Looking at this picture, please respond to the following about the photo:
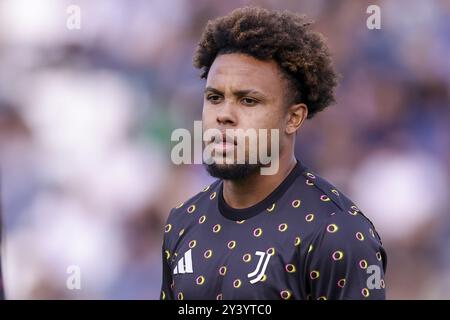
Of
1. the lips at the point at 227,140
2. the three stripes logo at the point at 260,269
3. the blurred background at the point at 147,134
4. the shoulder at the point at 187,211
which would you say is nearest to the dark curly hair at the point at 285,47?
the lips at the point at 227,140

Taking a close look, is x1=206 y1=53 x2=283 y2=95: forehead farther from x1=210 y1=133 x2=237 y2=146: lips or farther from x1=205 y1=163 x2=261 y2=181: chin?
x1=205 y1=163 x2=261 y2=181: chin

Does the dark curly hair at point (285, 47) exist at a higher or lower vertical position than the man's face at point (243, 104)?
higher

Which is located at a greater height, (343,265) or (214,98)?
(214,98)

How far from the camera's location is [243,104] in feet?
10.6

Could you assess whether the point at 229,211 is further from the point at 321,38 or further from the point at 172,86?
the point at 172,86

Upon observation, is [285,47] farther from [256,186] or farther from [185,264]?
[185,264]

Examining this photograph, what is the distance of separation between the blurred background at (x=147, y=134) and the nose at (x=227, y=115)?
2.84 metres

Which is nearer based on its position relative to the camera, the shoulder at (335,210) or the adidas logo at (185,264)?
the shoulder at (335,210)

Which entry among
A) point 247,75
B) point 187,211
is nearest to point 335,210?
point 247,75

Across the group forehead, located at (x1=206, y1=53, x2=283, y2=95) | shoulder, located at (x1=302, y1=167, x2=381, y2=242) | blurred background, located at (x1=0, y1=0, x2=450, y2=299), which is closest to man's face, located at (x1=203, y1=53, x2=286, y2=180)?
forehead, located at (x1=206, y1=53, x2=283, y2=95)

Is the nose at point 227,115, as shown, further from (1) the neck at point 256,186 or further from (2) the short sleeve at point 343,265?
(2) the short sleeve at point 343,265

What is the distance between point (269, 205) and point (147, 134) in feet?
10.1

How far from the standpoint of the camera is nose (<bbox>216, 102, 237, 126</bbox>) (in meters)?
3.20

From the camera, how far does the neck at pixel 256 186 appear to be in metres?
3.28
